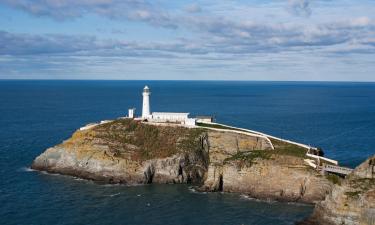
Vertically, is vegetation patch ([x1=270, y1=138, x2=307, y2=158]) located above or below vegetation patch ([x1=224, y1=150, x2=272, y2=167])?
above

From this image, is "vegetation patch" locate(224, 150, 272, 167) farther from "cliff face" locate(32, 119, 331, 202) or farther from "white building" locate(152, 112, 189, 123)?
"white building" locate(152, 112, 189, 123)

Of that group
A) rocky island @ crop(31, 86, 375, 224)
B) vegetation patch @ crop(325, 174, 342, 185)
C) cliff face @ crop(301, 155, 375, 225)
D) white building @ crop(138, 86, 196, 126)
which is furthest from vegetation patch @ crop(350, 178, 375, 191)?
white building @ crop(138, 86, 196, 126)

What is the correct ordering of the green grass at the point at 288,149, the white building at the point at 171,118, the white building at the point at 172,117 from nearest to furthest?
the green grass at the point at 288,149, the white building at the point at 171,118, the white building at the point at 172,117

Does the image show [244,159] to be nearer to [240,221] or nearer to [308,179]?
[308,179]

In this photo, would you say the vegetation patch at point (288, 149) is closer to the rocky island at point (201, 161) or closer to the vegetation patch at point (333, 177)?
the rocky island at point (201, 161)

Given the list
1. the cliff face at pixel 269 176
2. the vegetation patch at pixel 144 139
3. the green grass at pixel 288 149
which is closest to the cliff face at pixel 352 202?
the cliff face at pixel 269 176

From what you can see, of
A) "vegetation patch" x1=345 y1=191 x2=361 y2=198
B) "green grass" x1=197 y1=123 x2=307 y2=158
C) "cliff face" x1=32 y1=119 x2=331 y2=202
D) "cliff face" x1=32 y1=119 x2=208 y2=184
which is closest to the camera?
"vegetation patch" x1=345 y1=191 x2=361 y2=198
